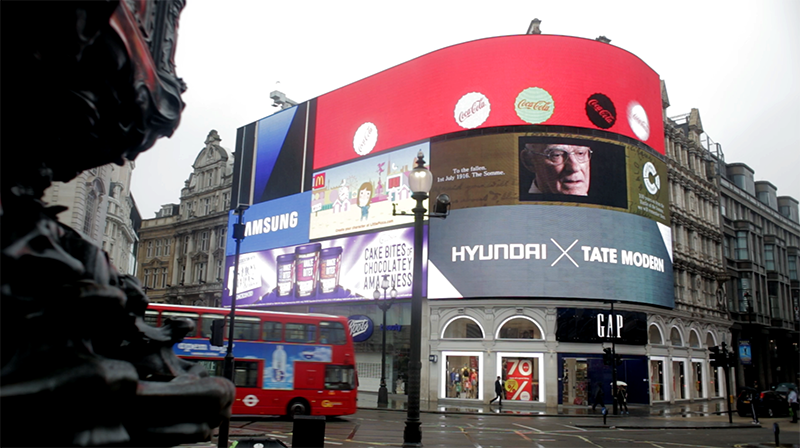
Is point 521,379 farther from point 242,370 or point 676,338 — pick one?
point 242,370

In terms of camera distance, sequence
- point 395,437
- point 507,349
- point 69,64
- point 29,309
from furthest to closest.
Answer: point 507,349
point 395,437
point 69,64
point 29,309

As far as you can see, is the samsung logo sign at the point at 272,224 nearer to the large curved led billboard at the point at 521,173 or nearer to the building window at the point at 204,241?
the large curved led billboard at the point at 521,173

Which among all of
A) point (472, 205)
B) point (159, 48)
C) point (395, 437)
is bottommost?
point (395, 437)

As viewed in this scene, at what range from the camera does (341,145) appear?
51875 millimetres

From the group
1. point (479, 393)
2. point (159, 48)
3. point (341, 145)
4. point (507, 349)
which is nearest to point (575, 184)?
point (507, 349)

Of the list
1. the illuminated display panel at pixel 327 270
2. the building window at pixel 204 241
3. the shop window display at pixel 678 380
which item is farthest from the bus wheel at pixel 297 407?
the building window at pixel 204 241

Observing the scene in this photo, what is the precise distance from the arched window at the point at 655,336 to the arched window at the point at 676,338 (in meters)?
2.51

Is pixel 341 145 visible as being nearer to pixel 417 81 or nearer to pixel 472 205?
pixel 417 81

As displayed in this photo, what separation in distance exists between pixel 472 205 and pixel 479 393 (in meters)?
12.2

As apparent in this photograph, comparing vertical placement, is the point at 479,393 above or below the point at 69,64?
below

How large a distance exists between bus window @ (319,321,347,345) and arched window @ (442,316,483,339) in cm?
1836

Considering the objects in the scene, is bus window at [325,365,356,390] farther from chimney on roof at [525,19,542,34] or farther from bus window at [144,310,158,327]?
chimney on roof at [525,19,542,34]

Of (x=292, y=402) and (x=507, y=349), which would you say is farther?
(x=507, y=349)

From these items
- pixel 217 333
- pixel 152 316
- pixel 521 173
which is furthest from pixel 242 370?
pixel 521 173
